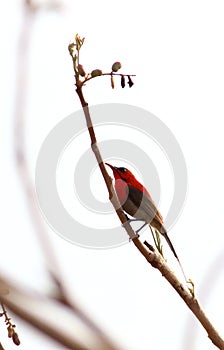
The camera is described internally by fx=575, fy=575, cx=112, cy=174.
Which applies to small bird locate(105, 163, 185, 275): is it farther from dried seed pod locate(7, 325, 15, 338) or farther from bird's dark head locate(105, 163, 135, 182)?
dried seed pod locate(7, 325, 15, 338)

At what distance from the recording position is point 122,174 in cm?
481

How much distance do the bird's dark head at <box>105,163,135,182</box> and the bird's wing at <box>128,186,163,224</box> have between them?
156 mm

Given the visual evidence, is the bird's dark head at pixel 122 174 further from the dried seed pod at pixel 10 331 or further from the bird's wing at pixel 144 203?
the dried seed pod at pixel 10 331

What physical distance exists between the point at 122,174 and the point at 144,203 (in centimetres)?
55

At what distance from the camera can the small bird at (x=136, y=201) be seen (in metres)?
4.14

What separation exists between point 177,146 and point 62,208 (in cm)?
71

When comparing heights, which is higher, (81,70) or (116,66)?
(116,66)

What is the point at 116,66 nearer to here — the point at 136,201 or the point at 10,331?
the point at 10,331

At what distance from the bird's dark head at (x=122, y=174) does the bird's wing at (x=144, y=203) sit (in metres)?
0.16

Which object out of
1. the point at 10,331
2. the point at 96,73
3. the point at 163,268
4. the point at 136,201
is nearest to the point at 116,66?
the point at 96,73

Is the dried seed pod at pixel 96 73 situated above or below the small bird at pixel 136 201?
below

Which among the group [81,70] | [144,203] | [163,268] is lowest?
[163,268]

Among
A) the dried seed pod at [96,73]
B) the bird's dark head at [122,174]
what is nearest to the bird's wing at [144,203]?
the bird's dark head at [122,174]

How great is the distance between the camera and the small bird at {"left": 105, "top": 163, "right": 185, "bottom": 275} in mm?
4136
